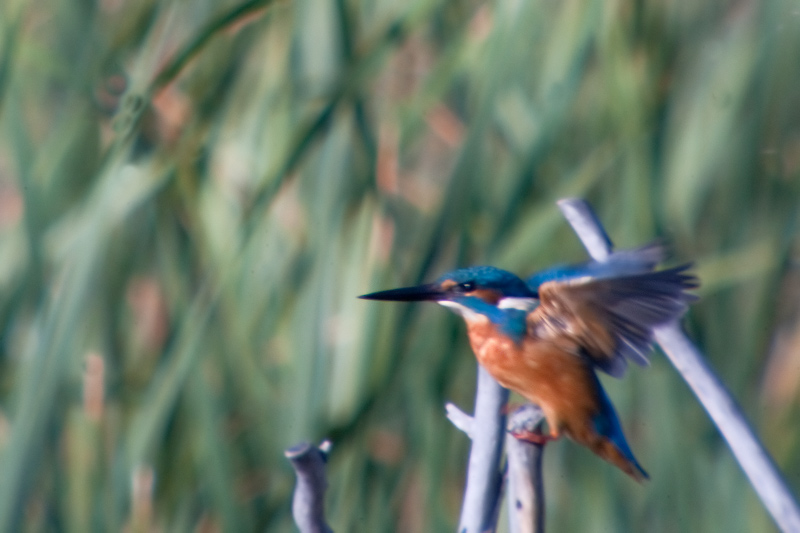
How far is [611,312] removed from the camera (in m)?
0.54

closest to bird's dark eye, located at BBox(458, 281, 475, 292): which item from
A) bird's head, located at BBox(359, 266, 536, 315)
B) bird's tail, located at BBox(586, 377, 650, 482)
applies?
bird's head, located at BBox(359, 266, 536, 315)

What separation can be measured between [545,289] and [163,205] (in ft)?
1.83

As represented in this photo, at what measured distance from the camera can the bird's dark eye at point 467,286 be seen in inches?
23.0

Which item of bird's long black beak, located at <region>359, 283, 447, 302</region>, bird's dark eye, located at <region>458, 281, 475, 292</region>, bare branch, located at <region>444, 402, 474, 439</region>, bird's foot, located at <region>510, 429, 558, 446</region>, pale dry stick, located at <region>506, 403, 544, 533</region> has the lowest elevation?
pale dry stick, located at <region>506, 403, 544, 533</region>

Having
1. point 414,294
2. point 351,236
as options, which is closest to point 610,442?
point 414,294

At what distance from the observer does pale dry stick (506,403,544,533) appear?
52cm

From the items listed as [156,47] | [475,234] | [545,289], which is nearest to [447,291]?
[545,289]

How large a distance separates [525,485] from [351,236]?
0.41 m

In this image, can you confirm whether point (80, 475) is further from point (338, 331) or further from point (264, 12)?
point (264, 12)

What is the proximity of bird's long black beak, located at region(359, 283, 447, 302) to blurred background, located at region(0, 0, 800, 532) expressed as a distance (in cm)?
18

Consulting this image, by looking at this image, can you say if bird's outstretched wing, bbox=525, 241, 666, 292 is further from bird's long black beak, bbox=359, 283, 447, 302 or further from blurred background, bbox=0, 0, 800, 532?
blurred background, bbox=0, 0, 800, 532

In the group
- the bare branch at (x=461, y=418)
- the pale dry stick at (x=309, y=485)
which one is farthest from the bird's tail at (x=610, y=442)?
the pale dry stick at (x=309, y=485)

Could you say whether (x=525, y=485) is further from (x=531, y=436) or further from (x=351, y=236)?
(x=351, y=236)

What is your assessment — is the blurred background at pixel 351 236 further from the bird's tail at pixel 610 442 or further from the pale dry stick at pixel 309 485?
the pale dry stick at pixel 309 485
